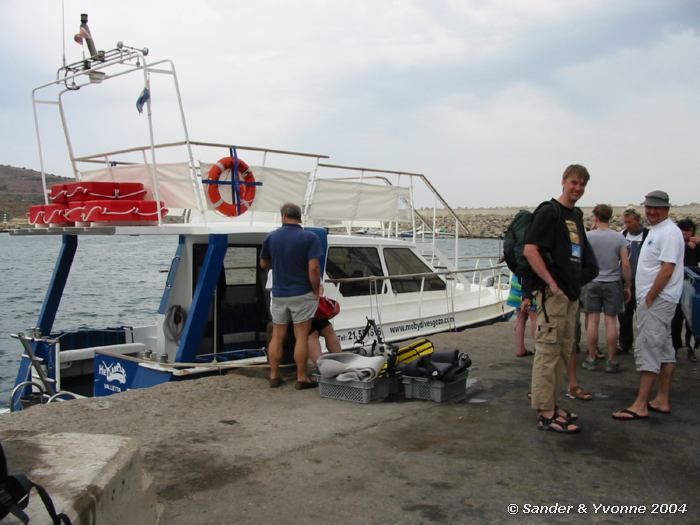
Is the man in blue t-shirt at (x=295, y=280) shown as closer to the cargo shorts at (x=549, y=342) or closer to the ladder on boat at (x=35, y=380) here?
the cargo shorts at (x=549, y=342)

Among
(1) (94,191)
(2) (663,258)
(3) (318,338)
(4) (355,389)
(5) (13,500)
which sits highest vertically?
(1) (94,191)

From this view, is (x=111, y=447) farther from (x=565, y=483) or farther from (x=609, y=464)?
(x=609, y=464)

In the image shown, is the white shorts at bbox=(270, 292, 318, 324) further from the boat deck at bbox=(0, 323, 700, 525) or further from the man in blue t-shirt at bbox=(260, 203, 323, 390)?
the boat deck at bbox=(0, 323, 700, 525)

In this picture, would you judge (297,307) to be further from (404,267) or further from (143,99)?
(404,267)

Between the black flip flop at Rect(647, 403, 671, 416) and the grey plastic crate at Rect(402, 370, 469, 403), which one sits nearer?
the black flip flop at Rect(647, 403, 671, 416)

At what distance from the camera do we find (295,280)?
6043mm

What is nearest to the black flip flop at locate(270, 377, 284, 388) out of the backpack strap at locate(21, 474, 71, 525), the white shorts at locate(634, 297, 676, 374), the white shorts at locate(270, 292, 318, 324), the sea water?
the white shorts at locate(270, 292, 318, 324)

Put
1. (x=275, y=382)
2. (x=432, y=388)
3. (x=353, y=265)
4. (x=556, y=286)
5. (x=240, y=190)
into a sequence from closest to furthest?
(x=556, y=286), (x=432, y=388), (x=275, y=382), (x=240, y=190), (x=353, y=265)

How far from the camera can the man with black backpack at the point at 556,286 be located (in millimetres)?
4598

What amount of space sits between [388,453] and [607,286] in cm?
361

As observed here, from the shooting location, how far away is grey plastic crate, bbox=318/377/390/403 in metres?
5.45

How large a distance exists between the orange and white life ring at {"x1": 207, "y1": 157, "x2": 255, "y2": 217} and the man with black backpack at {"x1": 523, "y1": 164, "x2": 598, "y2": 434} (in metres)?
4.27

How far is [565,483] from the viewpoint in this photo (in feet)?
12.3

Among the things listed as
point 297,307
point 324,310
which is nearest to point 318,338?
point 324,310
